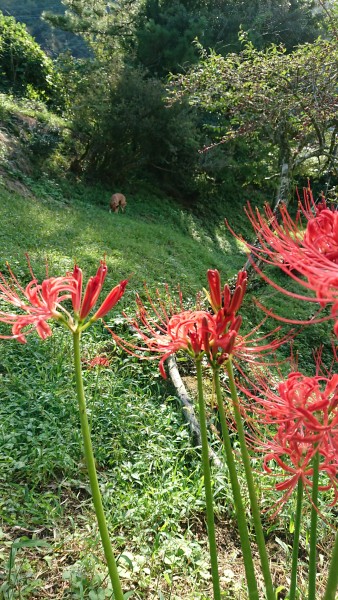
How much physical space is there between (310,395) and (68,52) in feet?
50.3

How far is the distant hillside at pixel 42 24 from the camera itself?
28.3 m

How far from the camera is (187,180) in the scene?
12781mm

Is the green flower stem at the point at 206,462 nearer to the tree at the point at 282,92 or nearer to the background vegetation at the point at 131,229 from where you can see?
the background vegetation at the point at 131,229

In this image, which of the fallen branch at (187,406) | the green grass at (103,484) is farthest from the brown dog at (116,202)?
the fallen branch at (187,406)

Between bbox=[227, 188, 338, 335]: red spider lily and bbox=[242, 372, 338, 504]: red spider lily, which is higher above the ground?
bbox=[227, 188, 338, 335]: red spider lily

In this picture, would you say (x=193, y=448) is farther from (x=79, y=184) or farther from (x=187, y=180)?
(x=187, y=180)

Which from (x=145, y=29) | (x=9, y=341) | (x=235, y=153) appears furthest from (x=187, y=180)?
(x=9, y=341)

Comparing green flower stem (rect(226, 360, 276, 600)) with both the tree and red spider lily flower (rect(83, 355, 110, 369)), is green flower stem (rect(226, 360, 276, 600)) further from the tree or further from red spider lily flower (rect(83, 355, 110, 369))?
the tree

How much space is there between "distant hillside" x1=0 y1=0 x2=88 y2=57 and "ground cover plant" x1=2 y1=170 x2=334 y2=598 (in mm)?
28287

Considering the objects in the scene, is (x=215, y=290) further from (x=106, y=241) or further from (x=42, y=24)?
(x=42, y=24)

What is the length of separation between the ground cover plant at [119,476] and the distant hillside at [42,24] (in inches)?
1114

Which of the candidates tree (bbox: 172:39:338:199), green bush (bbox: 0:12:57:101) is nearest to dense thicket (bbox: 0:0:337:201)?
tree (bbox: 172:39:338:199)

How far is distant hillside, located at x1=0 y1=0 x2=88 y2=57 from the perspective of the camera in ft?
93.0

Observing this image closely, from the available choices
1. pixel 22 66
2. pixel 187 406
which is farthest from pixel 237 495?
pixel 22 66
